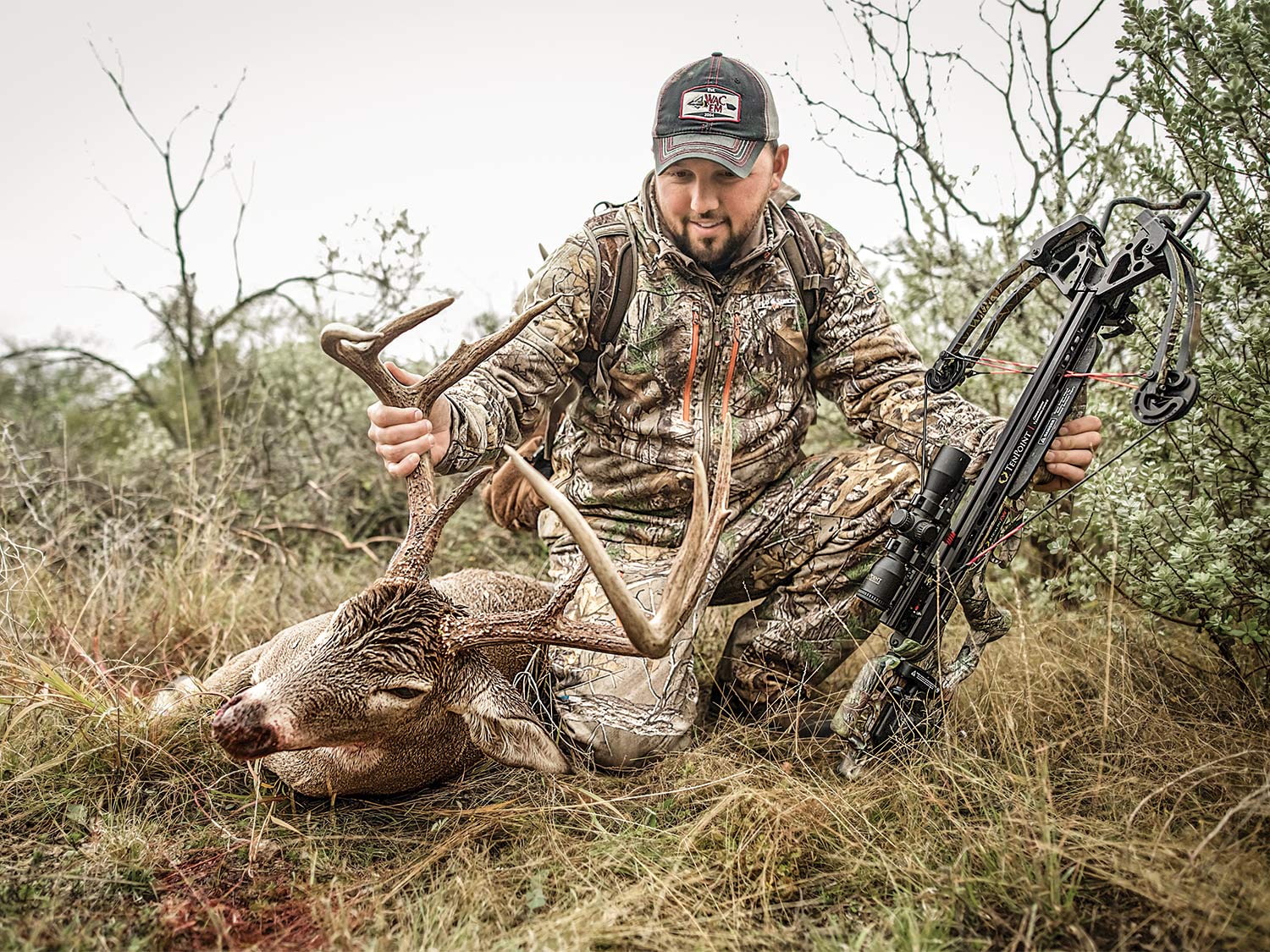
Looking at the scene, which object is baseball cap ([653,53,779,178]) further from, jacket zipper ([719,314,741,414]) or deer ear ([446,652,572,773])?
deer ear ([446,652,572,773])

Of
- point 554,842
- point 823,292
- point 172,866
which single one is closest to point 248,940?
point 172,866

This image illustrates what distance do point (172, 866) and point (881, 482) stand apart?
A: 2757mm

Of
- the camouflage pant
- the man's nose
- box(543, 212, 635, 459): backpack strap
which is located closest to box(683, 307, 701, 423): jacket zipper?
box(543, 212, 635, 459): backpack strap

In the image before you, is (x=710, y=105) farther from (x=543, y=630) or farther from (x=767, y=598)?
(x=543, y=630)

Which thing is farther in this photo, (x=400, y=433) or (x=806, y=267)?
(x=806, y=267)

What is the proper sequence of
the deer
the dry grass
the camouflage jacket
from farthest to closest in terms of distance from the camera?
the camouflage jacket → the deer → the dry grass

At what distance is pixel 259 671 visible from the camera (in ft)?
11.5

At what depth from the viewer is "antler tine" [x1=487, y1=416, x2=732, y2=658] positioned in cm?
250

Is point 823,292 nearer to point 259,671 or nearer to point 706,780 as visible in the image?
point 706,780

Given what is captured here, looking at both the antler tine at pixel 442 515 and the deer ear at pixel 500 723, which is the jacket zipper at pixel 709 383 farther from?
the deer ear at pixel 500 723

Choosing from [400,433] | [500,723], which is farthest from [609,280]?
[500,723]

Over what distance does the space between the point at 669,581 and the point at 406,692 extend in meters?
0.85

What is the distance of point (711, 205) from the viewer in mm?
3748

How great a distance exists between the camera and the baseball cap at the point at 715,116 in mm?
3668
